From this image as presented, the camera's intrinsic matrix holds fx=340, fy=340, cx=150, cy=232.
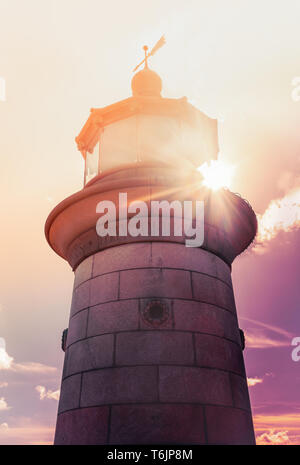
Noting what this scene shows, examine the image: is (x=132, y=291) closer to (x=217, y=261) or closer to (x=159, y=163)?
(x=217, y=261)

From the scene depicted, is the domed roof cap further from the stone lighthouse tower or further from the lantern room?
the stone lighthouse tower

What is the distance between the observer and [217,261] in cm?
906

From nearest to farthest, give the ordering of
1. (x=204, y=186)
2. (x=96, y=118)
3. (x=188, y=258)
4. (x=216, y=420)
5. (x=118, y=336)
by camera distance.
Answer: (x=216, y=420) < (x=118, y=336) < (x=188, y=258) < (x=204, y=186) < (x=96, y=118)

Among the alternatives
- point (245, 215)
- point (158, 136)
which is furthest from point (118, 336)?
point (158, 136)

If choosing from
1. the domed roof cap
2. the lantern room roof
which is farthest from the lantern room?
the domed roof cap

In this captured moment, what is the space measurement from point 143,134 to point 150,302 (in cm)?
518

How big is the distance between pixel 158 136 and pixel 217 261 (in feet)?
13.7

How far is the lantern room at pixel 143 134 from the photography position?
33.3 ft

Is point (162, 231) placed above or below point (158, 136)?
below

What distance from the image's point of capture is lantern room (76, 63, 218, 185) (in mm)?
10141

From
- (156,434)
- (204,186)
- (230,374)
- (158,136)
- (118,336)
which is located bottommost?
(156,434)

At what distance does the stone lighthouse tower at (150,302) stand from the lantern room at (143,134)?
3 centimetres

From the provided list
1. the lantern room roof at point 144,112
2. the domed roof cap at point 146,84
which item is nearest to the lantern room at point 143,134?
the lantern room roof at point 144,112

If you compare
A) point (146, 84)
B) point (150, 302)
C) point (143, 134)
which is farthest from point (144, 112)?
point (150, 302)
